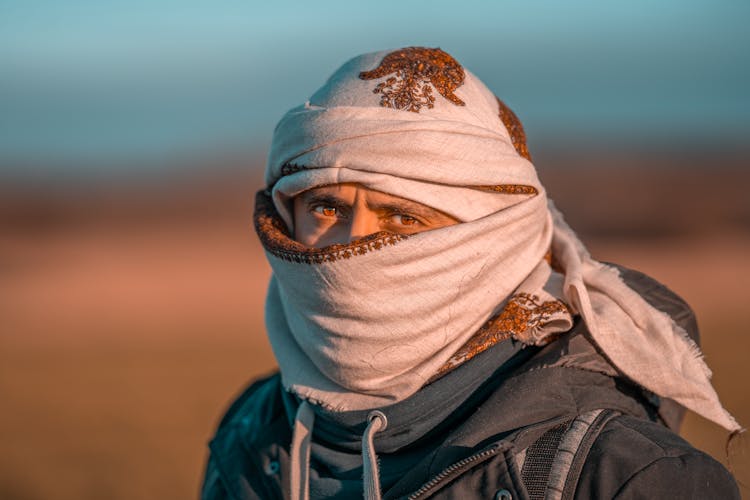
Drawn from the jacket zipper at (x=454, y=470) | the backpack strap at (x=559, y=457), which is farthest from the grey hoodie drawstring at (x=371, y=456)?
the backpack strap at (x=559, y=457)

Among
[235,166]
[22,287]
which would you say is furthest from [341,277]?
[235,166]

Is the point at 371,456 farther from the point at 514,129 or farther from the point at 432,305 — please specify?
the point at 514,129

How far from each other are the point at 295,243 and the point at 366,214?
0.75ft

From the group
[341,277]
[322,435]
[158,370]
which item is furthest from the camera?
[158,370]

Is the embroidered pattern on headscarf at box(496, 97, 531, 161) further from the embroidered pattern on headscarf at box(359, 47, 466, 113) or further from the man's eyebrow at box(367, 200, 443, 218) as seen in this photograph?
the man's eyebrow at box(367, 200, 443, 218)

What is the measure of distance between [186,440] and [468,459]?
7.11 m

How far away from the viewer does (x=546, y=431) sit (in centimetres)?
253

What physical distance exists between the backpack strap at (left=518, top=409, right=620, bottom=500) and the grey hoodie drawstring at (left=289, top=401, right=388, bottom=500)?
1.46ft

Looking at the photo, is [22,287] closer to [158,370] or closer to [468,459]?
[158,370]

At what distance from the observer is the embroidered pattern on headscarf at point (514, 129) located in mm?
3156

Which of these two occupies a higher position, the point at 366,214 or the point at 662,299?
the point at 366,214

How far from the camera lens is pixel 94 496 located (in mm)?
7980

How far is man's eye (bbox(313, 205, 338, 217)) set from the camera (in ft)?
9.89

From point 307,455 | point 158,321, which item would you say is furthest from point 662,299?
point 158,321
